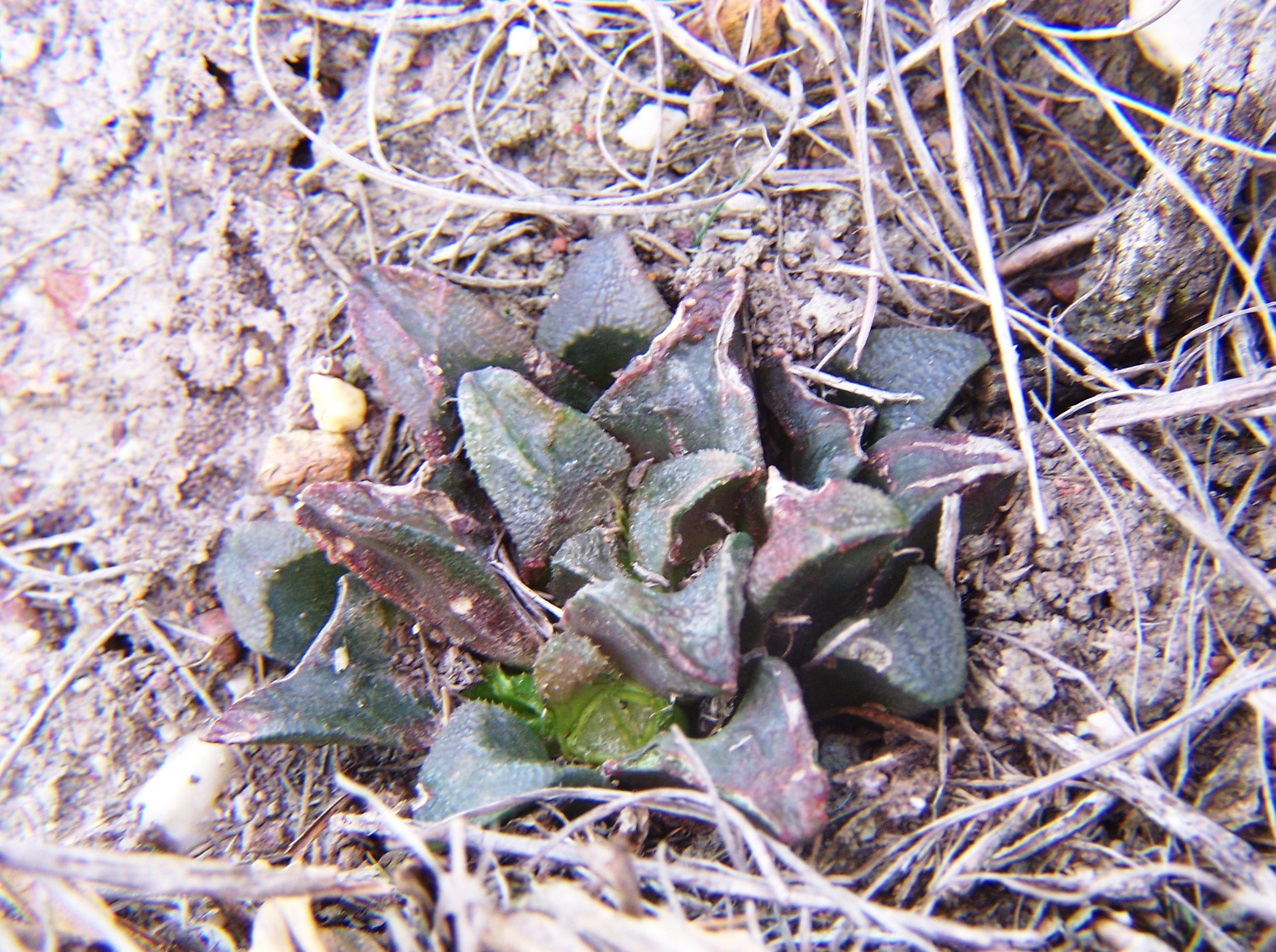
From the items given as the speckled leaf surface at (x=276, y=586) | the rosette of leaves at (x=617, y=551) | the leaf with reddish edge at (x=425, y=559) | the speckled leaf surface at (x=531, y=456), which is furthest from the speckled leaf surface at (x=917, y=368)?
the speckled leaf surface at (x=276, y=586)

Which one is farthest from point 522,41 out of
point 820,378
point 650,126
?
point 820,378

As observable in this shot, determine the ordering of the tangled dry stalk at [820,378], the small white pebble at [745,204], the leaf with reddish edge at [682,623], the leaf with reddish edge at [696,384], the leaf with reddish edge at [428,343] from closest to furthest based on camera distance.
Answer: the tangled dry stalk at [820,378], the leaf with reddish edge at [682,623], the leaf with reddish edge at [696,384], the leaf with reddish edge at [428,343], the small white pebble at [745,204]

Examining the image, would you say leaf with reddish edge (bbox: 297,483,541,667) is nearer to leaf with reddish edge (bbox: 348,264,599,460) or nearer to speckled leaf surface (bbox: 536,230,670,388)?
leaf with reddish edge (bbox: 348,264,599,460)

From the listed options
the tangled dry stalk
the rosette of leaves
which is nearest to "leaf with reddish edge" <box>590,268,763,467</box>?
the rosette of leaves

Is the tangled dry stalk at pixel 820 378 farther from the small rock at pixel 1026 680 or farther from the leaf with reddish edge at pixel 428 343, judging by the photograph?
the leaf with reddish edge at pixel 428 343

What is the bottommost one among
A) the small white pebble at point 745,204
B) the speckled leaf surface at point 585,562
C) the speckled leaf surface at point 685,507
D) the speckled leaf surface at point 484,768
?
the speckled leaf surface at point 484,768

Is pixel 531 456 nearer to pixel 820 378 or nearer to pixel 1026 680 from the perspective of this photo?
pixel 820 378
